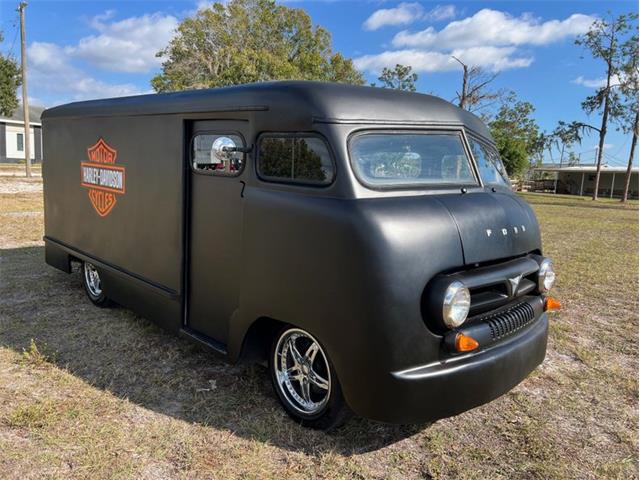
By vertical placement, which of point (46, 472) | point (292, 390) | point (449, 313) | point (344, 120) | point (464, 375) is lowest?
point (46, 472)

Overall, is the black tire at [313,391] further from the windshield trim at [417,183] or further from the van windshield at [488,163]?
the van windshield at [488,163]

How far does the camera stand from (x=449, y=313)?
265 cm

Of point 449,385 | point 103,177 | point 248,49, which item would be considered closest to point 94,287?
point 103,177

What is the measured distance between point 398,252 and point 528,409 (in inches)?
74.1

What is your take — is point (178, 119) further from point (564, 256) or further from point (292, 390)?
point (564, 256)

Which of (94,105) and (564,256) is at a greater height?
(94,105)

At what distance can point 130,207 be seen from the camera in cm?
457

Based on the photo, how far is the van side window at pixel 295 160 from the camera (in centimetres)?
295

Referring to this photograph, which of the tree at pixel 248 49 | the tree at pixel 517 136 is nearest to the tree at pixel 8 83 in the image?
the tree at pixel 248 49

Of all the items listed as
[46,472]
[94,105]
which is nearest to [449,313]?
[46,472]

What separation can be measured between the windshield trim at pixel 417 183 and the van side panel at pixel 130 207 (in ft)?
5.28

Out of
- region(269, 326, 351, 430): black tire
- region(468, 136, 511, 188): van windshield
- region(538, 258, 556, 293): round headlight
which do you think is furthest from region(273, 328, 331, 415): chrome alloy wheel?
region(468, 136, 511, 188): van windshield

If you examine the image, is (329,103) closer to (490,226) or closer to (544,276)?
(490,226)

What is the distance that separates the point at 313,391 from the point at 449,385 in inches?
37.4
